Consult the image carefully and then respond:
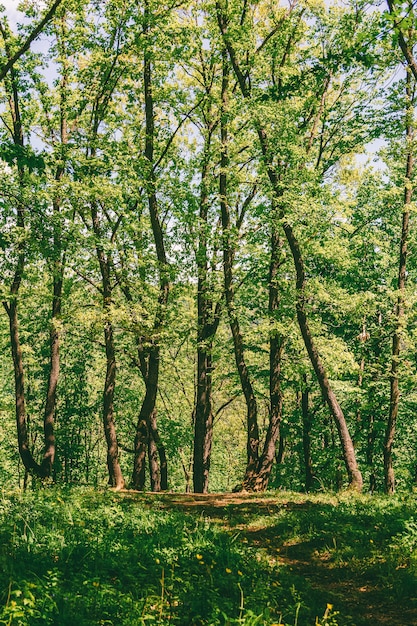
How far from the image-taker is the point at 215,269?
18.3 meters

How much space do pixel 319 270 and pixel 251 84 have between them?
9440 millimetres

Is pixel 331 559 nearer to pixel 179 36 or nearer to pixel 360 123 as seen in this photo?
pixel 360 123

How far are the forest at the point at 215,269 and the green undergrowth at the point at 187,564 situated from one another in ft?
0.12

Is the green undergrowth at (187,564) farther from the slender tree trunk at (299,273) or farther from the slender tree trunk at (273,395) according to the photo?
the slender tree trunk at (273,395)

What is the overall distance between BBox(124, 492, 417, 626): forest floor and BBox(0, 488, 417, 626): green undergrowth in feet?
0.10

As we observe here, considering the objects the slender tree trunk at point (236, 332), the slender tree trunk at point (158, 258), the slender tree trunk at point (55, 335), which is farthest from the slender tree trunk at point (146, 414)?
the slender tree trunk at point (55, 335)

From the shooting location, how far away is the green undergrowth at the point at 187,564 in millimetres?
4254

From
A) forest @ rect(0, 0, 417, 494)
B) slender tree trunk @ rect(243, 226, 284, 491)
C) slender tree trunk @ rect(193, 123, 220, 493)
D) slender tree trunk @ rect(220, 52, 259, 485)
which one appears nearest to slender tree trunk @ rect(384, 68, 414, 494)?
forest @ rect(0, 0, 417, 494)

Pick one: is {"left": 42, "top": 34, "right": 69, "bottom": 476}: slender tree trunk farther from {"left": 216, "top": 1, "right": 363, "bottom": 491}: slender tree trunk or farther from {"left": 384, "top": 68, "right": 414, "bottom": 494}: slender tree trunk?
{"left": 384, "top": 68, "right": 414, "bottom": 494}: slender tree trunk

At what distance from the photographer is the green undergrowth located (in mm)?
4254

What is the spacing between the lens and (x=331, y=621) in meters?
5.02

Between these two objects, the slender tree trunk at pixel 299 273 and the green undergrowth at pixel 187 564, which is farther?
the slender tree trunk at pixel 299 273

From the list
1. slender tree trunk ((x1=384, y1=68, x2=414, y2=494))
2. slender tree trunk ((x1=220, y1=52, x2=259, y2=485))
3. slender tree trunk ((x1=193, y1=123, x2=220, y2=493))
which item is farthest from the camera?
slender tree trunk ((x1=193, y1=123, x2=220, y2=493))

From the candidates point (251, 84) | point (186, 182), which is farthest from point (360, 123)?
point (186, 182)
